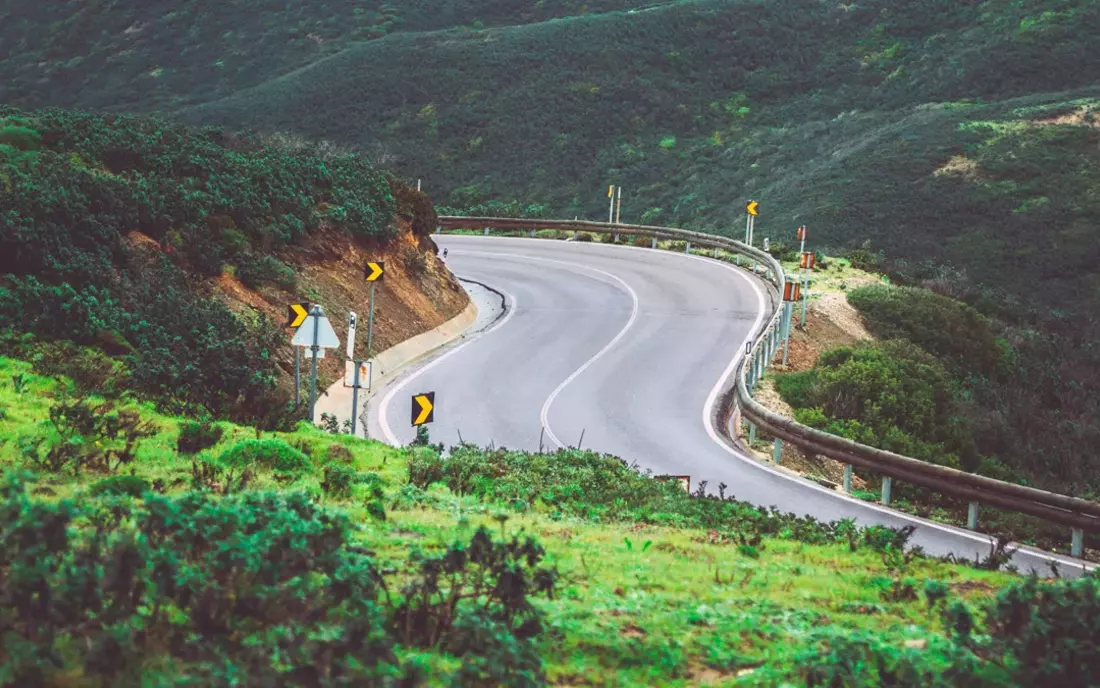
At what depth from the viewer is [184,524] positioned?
5.92m

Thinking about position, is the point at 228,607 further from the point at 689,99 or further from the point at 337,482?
the point at 689,99

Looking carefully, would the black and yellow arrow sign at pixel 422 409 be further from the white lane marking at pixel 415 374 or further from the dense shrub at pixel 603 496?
the dense shrub at pixel 603 496

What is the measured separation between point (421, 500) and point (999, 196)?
47778 mm

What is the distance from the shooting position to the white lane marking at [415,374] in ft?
67.5

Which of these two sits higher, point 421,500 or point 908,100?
point 908,100

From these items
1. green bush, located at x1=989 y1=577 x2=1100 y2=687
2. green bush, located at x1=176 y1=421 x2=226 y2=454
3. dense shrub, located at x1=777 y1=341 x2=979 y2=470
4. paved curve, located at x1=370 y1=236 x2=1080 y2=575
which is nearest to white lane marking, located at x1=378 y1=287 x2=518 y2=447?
paved curve, located at x1=370 y1=236 x2=1080 y2=575

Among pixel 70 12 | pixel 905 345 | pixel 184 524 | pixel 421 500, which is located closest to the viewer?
pixel 184 524

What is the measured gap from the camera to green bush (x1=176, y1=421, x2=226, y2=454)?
1227 centimetres

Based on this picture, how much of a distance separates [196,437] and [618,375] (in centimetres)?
1427

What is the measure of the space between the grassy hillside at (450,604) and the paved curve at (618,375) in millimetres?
6129

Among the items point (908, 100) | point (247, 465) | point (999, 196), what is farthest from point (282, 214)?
point (908, 100)

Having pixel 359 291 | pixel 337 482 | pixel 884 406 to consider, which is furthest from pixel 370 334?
pixel 337 482

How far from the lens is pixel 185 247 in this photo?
2262 cm

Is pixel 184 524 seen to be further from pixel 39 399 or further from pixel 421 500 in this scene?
pixel 39 399
